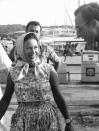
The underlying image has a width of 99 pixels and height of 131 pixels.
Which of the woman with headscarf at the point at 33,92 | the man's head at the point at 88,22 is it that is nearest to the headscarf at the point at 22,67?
the woman with headscarf at the point at 33,92

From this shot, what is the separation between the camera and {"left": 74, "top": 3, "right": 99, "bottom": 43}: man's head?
2756 mm

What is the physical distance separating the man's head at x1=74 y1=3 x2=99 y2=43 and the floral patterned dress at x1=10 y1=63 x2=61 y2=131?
105 cm

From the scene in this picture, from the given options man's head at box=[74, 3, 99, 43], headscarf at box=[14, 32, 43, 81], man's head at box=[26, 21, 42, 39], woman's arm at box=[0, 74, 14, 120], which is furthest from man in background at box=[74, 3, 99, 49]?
man's head at box=[26, 21, 42, 39]

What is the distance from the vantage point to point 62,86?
44.0ft

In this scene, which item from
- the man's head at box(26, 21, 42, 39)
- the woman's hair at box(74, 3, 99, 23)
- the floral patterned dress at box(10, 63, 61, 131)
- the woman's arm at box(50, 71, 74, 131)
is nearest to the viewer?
the woman's hair at box(74, 3, 99, 23)

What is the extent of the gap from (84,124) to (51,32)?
97.2m

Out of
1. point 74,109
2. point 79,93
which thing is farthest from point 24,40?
point 79,93

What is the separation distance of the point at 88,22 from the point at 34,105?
1275mm

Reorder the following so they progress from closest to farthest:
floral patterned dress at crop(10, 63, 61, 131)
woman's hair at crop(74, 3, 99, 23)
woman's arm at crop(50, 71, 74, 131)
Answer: woman's hair at crop(74, 3, 99, 23) → floral patterned dress at crop(10, 63, 61, 131) → woman's arm at crop(50, 71, 74, 131)

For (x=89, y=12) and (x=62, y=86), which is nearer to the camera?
(x=89, y=12)

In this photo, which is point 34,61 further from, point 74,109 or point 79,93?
point 79,93

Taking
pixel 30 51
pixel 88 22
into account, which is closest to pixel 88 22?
pixel 88 22

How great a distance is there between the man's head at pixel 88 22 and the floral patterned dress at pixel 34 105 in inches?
41.4

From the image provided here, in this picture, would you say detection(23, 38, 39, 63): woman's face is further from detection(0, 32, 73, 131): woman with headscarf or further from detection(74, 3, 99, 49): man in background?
detection(74, 3, 99, 49): man in background
